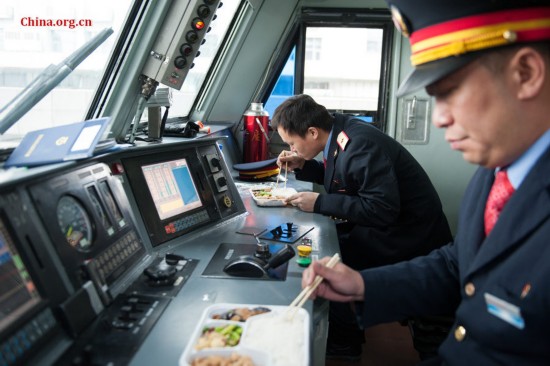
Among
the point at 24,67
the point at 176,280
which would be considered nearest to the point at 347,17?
the point at 24,67

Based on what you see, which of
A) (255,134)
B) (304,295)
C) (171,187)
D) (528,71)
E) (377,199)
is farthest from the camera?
(255,134)

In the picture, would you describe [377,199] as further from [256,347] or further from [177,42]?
[256,347]

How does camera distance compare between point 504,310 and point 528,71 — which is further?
point 504,310

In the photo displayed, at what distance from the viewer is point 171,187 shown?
5.70ft

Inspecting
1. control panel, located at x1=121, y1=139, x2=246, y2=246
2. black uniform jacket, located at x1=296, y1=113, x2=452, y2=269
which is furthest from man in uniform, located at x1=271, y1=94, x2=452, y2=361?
control panel, located at x1=121, y1=139, x2=246, y2=246

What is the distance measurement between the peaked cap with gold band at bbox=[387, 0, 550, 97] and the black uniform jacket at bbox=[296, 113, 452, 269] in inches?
47.9

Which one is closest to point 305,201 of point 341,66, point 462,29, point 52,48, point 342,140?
point 342,140

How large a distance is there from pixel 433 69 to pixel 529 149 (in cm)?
27

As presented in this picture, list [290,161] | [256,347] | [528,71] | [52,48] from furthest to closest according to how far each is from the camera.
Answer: [290,161] → [52,48] → [256,347] → [528,71]

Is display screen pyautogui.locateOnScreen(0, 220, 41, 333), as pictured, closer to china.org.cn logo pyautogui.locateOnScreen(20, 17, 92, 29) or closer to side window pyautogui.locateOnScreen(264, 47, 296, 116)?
china.org.cn logo pyautogui.locateOnScreen(20, 17, 92, 29)

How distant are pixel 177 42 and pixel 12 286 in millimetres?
1564

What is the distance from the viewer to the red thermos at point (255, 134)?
3658 mm

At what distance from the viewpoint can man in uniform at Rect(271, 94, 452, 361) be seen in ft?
7.02

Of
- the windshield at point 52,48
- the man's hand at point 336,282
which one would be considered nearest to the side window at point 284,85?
the windshield at point 52,48
